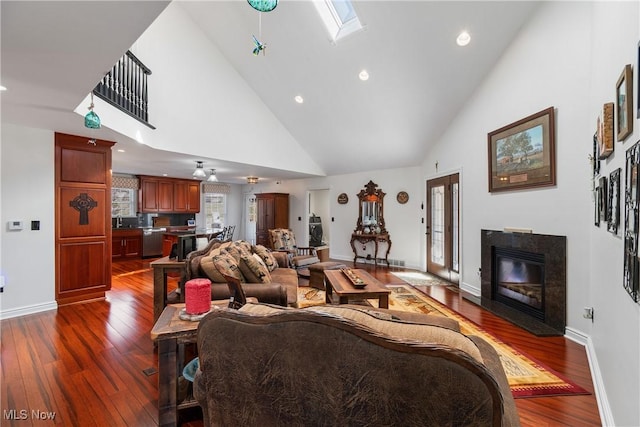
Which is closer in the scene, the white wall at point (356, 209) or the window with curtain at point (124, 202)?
the white wall at point (356, 209)

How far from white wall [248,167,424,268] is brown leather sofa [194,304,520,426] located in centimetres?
547

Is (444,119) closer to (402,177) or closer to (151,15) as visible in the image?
(402,177)

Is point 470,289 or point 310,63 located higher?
point 310,63

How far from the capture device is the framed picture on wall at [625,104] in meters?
1.45

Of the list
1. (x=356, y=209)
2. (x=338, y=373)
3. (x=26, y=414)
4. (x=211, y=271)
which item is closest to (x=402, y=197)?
(x=356, y=209)

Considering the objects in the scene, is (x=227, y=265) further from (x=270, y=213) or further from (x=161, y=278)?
(x=270, y=213)

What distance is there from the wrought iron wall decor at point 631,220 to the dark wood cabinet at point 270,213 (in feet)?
25.2

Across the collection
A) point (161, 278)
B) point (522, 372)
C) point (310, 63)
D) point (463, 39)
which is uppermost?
point (310, 63)

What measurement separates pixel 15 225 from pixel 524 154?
635 centimetres

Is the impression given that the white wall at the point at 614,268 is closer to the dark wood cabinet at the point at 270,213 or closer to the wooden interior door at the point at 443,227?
the wooden interior door at the point at 443,227

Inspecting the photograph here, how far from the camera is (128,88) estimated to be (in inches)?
150

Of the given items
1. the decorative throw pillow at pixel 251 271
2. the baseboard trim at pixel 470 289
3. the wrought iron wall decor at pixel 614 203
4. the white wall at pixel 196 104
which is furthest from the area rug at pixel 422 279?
the white wall at pixel 196 104

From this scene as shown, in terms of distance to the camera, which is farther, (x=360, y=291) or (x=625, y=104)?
(x=360, y=291)

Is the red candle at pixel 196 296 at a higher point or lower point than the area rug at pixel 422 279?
higher
